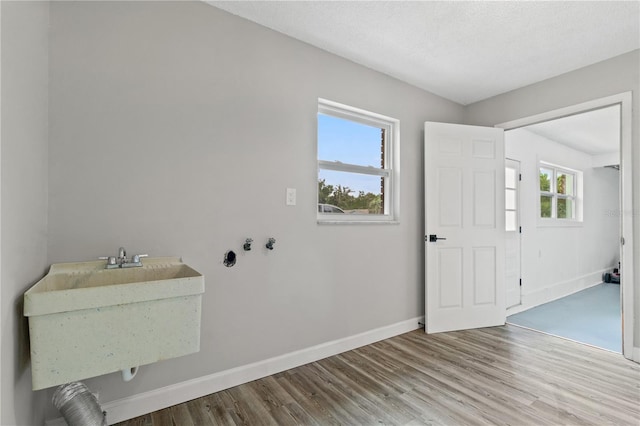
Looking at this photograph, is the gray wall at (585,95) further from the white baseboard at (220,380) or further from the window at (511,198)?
the white baseboard at (220,380)

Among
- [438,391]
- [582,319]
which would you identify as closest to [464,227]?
[438,391]

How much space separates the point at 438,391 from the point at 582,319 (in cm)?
274

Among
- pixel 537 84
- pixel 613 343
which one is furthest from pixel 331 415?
pixel 537 84

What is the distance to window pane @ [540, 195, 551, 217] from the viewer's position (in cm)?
459

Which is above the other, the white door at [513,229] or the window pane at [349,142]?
the window pane at [349,142]

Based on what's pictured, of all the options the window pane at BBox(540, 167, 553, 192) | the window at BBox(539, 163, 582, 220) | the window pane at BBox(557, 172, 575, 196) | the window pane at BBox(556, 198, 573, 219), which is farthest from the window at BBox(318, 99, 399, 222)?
the window pane at BBox(557, 172, 575, 196)

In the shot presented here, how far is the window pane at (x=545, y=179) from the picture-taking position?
466 cm

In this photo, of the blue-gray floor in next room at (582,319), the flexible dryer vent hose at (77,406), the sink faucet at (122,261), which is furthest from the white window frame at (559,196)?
the flexible dryer vent hose at (77,406)

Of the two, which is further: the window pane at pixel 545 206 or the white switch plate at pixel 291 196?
the window pane at pixel 545 206

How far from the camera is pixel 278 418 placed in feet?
5.55

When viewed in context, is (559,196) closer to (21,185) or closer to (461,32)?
(461,32)

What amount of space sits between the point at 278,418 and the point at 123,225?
1.41 m

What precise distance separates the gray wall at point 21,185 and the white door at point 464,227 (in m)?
2.94

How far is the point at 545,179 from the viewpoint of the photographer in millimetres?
4738
